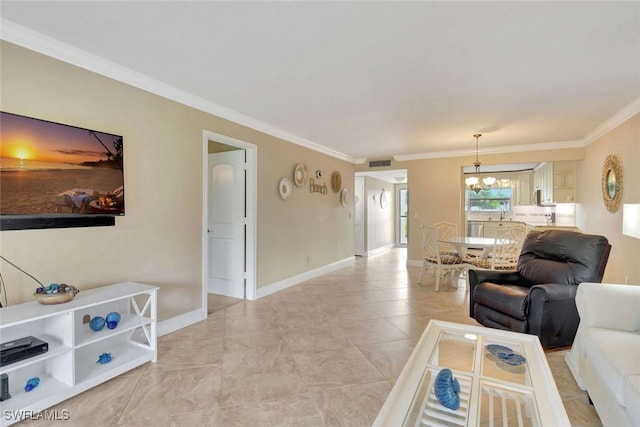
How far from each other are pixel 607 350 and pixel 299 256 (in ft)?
12.8

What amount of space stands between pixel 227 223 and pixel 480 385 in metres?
3.53

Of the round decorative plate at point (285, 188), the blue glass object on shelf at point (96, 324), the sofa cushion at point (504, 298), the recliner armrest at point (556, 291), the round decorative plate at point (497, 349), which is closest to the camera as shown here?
the round decorative plate at point (497, 349)

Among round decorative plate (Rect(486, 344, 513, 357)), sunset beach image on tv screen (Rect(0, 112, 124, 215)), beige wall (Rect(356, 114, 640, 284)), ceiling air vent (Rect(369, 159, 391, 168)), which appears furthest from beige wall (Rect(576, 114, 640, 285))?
sunset beach image on tv screen (Rect(0, 112, 124, 215))

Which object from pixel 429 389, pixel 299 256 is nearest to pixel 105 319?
pixel 429 389

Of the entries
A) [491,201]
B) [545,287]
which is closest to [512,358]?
[545,287]

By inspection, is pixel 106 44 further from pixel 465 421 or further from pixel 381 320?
pixel 381 320

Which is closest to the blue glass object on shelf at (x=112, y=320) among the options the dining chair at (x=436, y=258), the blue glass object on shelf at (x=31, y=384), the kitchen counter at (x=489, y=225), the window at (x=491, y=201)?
the blue glass object on shelf at (x=31, y=384)

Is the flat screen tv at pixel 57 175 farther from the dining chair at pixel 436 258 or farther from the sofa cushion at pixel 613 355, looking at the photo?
the dining chair at pixel 436 258

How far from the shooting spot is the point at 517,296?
267 centimetres

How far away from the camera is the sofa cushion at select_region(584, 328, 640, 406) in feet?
4.77

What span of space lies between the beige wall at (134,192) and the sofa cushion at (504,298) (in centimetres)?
268

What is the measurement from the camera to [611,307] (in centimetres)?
194

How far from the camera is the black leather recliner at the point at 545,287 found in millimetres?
2545

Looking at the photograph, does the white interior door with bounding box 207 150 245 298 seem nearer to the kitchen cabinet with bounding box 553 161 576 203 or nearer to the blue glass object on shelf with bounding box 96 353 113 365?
the blue glass object on shelf with bounding box 96 353 113 365
